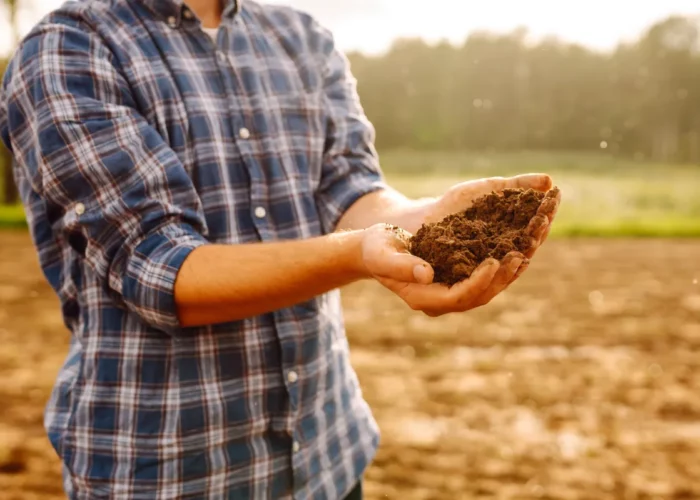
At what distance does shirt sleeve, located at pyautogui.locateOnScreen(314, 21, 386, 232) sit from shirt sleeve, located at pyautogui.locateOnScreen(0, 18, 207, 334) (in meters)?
0.41

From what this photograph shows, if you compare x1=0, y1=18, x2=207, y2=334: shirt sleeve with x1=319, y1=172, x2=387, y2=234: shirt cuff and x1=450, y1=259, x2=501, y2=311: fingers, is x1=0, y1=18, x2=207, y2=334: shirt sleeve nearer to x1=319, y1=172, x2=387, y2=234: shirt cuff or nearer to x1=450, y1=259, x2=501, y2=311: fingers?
x1=319, y1=172, x2=387, y2=234: shirt cuff

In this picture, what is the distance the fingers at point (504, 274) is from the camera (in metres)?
1.32

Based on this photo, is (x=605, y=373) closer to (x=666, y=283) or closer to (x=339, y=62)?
(x=666, y=283)

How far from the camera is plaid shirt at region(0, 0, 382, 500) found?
142cm

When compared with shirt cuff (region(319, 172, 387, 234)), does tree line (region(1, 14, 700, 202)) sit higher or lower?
lower

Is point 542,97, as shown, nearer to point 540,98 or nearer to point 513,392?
point 540,98

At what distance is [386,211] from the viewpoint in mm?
1710

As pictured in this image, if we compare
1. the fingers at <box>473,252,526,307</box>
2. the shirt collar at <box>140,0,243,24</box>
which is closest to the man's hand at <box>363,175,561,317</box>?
the fingers at <box>473,252,526,307</box>

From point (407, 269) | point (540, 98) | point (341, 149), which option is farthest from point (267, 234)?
point (540, 98)

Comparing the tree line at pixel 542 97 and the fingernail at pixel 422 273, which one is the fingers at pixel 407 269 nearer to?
the fingernail at pixel 422 273

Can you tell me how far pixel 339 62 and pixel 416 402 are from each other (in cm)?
342

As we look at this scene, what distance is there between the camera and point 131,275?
4.58 feet

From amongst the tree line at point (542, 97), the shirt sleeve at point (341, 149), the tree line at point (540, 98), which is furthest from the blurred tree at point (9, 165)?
the shirt sleeve at point (341, 149)

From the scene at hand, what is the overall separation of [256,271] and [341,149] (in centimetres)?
53
